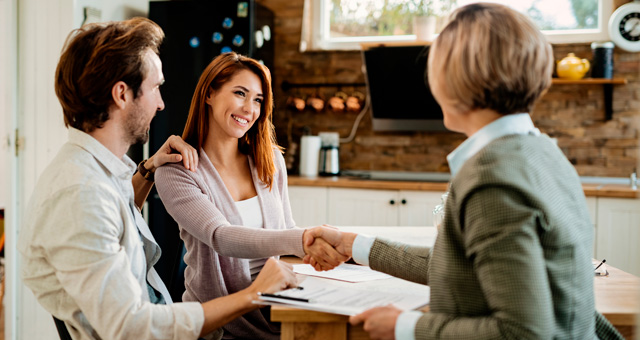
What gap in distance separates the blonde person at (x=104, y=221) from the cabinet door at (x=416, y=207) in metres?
2.27

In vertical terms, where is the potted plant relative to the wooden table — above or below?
above

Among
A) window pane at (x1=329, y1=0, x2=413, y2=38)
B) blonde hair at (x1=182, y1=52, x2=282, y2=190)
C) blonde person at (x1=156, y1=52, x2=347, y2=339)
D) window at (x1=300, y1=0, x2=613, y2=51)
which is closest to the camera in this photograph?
blonde person at (x1=156, y1=52, x2=347, y2=339)

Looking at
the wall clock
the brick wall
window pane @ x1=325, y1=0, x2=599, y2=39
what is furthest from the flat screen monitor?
the wall clock

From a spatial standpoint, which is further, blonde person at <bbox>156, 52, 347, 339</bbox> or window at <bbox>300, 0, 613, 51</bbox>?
window at <bbox>300, 0, 613, 51</bbox>

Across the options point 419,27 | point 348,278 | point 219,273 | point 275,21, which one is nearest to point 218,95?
point 219,273

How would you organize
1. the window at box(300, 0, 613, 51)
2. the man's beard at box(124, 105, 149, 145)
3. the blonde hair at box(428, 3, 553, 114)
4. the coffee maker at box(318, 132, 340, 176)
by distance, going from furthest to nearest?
the coffee maker at box(318, 132, 340, 176), the window at box(300, 0, 613, 51), the man's beard at box(124, 105, 149, 145), the blonde hair at box(428, 3, 553, 114)

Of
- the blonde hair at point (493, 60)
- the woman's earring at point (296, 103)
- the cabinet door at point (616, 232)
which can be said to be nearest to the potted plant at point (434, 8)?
the woman's earring at point (296, 103)

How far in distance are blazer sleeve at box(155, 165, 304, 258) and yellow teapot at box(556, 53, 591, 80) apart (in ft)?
8.96

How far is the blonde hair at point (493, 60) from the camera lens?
95 centimetres

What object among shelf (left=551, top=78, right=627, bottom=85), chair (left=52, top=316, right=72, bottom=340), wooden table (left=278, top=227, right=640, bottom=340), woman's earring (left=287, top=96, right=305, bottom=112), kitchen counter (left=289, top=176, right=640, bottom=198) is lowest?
kitchen counter (left=289, top=176, right=640, bottom=198)

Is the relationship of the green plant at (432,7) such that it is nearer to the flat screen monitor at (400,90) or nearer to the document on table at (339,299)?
the flat screen monitor at (400,90)

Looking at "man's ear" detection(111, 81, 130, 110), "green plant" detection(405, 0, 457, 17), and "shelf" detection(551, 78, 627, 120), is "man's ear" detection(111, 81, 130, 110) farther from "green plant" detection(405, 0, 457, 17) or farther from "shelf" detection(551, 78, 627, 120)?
"green plant" detection(405, 0, 457, 17)

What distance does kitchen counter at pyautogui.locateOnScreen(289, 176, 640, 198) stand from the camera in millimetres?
3227

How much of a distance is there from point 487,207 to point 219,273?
1.00 m
